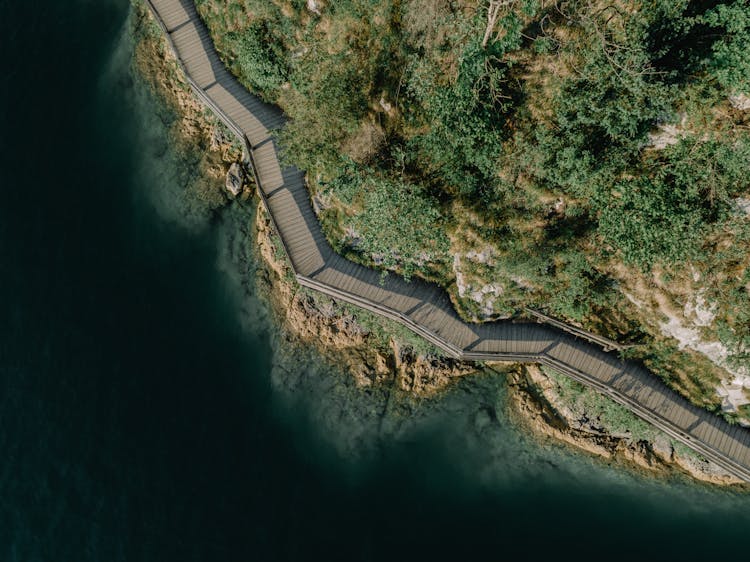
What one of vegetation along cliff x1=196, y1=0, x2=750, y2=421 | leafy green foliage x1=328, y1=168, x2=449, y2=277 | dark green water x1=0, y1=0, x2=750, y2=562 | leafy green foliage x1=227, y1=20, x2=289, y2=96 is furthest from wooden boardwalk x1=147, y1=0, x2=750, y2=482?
dark green water x1=0, y1=0, x2=750, y2=562

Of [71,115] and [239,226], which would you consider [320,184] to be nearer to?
[239,226]

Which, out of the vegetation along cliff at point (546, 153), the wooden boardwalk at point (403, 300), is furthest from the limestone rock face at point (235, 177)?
the vegetation along cliff at point (546, 153)

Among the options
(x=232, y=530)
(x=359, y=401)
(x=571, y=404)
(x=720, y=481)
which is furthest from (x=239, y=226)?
(x=720, y=481)

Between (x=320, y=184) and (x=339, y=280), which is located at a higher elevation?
(x=320, y=184)

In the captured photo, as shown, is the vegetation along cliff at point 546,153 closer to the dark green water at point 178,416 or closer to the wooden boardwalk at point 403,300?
the wooden boardwalk at point 403,300

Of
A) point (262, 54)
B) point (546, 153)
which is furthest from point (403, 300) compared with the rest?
point (262, 54)

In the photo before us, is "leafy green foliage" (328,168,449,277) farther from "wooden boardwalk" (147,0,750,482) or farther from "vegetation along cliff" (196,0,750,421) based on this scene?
"wooden boardwalk" (147,0,750,482)
